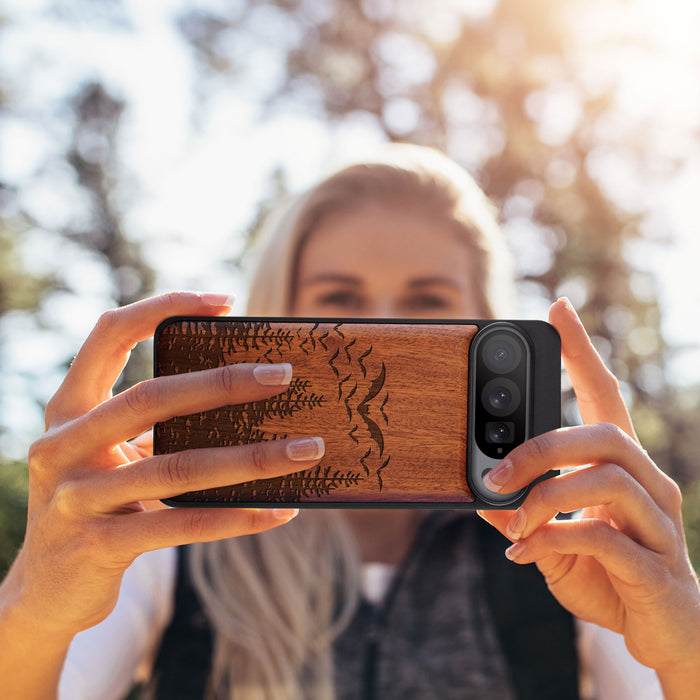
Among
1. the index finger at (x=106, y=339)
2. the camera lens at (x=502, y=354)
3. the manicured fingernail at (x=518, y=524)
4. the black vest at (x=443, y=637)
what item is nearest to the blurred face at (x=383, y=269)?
the black vest at (x=443, y=637)

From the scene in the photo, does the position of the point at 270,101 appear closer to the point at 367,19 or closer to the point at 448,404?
the point at 367,19

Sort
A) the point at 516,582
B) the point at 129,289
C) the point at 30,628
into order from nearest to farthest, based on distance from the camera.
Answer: the point at 30,628
the point at 516,582
the point at 129,289

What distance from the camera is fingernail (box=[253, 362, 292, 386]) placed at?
48.0 inches

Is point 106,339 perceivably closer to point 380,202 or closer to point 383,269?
point 383,269

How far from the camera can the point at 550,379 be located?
1.40 metres

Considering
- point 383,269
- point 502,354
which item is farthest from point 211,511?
point 383,269

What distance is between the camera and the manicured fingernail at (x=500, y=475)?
4.01ft

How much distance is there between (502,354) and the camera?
141 centimetres

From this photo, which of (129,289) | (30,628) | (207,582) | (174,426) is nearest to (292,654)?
(207,582)

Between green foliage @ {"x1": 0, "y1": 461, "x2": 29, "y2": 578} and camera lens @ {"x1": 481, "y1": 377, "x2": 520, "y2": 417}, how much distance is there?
22.3 feet

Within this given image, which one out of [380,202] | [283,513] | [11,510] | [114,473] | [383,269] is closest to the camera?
[114,473]

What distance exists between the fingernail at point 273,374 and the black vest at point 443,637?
1.39 metres

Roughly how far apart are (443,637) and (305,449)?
57.4 inches

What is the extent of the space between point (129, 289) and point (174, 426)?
474 inches
